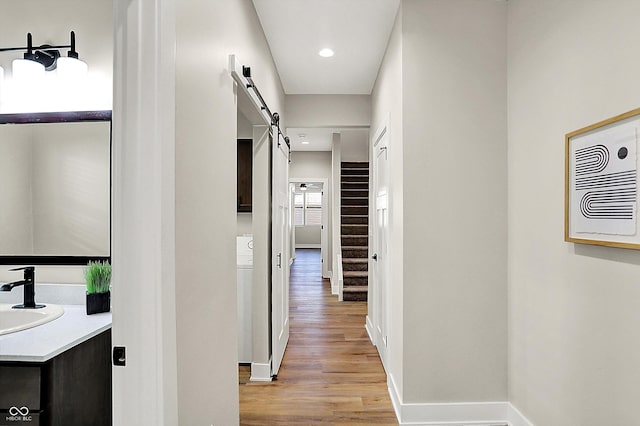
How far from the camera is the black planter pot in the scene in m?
1.75

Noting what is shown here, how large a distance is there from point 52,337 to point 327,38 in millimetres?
2617

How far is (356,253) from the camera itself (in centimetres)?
632

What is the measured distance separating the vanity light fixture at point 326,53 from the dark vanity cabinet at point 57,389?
2.63 meters

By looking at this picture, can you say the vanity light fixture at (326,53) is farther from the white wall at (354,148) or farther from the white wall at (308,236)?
the white wall at (308,236)

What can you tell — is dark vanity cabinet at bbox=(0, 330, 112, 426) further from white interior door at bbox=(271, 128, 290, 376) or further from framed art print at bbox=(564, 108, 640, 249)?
framed art print at bbox=(564, 108, 640, 249)

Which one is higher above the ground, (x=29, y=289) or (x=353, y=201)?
(x=353, y=201)

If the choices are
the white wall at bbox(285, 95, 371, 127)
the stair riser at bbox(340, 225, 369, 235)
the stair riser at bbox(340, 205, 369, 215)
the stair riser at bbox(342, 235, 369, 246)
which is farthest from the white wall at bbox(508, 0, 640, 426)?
the stair riser at bbox(340, 205, 369, 215)

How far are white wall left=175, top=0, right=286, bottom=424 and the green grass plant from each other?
21.7 inches

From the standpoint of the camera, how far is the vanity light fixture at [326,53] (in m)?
3.18

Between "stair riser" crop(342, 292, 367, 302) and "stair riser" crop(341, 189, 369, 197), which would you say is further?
"stair riser" crop(341, 189, 369, 197)

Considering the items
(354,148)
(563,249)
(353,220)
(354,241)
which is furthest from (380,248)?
(354,148)

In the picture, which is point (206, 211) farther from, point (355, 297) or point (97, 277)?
point (355, 297)

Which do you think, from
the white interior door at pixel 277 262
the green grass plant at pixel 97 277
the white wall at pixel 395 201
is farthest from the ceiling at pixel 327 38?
the green grass plant at pixel 97 277

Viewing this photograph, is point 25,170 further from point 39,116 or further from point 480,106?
point 480,106
